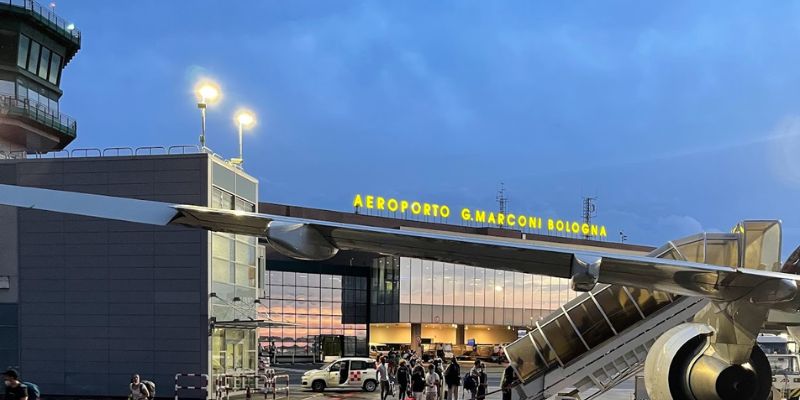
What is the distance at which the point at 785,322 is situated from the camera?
13.3 meters

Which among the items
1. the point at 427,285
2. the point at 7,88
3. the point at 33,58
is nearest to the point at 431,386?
the point at 7,88

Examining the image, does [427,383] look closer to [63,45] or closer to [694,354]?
[694,354]

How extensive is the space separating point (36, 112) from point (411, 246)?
169 ft

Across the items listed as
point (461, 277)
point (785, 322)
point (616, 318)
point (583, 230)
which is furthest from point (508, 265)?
point (583, 230)

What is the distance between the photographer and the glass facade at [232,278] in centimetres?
3086

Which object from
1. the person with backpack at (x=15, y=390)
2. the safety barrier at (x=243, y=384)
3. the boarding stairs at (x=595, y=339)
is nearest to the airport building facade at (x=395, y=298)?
the safety barrier at (x=243, y=384)

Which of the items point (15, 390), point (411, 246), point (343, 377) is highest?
point (411, 246)

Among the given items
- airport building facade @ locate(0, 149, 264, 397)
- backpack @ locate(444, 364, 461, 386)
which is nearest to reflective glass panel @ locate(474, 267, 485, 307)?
airport building facade @ locate(0, 149, 264, 397)

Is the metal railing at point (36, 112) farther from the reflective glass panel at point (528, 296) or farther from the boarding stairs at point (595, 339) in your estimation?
the reflective glass panel at point (528, 296)

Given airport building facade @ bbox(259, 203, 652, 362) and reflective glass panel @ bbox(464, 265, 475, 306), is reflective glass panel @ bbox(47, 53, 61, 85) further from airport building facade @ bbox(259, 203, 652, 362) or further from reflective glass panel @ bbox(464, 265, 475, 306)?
reflective glass panel @ bbox(464, 265, 475, 306)

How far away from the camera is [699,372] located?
9.18m

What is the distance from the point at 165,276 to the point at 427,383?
453 inches

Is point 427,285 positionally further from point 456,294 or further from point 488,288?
point 488,288

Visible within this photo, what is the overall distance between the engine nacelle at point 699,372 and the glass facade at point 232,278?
75.3ft
